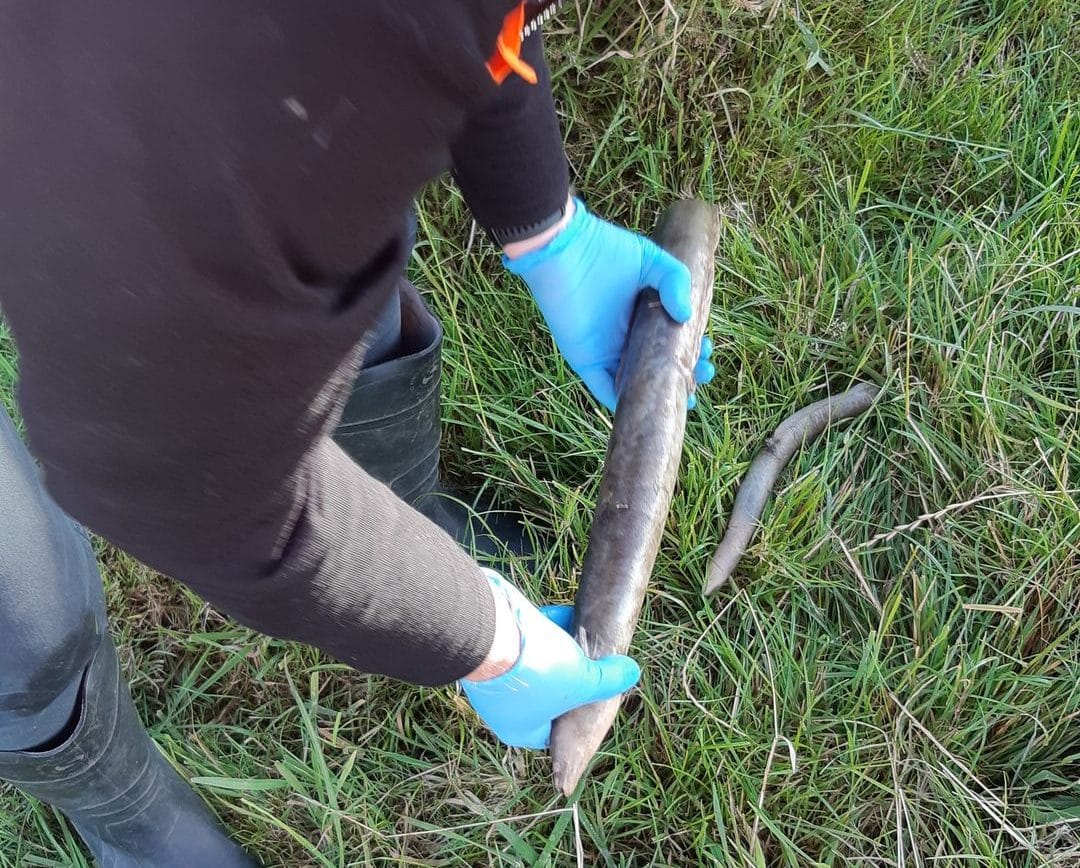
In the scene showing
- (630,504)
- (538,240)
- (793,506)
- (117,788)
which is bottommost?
(793,506)

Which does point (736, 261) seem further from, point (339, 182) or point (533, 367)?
point (339, 182)

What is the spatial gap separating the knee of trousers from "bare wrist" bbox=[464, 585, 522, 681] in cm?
60

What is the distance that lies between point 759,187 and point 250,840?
177cm

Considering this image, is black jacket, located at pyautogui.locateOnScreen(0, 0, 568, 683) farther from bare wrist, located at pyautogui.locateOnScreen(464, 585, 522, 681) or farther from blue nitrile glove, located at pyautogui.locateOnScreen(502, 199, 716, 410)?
blue nitrile glove, located at pyautogui.locateOnScreen(502, 199, 716, 410)

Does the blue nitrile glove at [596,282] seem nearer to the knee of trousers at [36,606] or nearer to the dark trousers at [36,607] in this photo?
the dark trousers at [36,607]

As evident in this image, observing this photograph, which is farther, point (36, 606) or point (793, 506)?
point (793, 506)

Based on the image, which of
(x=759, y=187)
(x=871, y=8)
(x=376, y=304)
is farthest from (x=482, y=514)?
(x=871, y=8)

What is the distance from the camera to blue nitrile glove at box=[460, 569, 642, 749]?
110 cm

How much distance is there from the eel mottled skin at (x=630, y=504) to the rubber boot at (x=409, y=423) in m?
0.35

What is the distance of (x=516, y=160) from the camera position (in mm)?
1123

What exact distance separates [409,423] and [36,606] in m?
0.63

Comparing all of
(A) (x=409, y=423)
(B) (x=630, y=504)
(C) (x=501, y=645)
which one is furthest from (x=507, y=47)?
(A) (x=409, y=423)

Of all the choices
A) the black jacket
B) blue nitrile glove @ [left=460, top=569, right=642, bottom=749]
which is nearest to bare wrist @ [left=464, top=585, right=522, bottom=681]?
blue nitrile glove @ [left=460, top=569, right=642, bottom=749]

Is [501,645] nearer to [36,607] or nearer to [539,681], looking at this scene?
[539,681]
